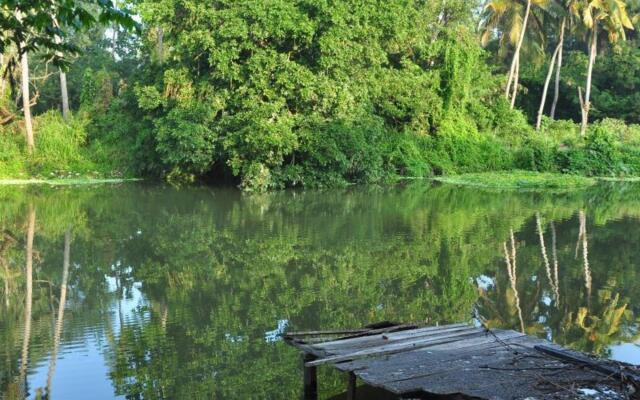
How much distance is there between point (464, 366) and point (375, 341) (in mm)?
947

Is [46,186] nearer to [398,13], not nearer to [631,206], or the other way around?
[398,13]

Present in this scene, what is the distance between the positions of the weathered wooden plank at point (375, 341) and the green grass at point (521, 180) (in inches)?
811

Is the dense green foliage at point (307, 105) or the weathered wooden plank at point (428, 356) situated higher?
the dense green foliage at point (307, 105)

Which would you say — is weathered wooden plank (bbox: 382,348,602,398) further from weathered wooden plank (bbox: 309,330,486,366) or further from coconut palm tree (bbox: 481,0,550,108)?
coconut palm tree (bbox: 481,0,550,108)

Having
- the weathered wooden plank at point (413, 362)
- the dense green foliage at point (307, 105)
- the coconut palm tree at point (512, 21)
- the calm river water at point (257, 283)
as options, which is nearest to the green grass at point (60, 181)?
the dense green foliage at point (307, 105)

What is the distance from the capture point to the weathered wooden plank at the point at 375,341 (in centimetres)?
570

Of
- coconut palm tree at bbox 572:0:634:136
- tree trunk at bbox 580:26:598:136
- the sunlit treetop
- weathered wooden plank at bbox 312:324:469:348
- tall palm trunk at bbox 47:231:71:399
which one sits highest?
coconut palm tree at bbox 572:0:634:136

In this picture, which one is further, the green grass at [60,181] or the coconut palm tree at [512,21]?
the coconut palm tree at [512,21]

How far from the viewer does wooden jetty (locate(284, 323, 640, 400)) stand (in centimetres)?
471

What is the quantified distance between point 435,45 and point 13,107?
1743 centimetres

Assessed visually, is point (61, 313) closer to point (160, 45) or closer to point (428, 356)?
point (428, 356)

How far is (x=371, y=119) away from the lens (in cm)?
2642

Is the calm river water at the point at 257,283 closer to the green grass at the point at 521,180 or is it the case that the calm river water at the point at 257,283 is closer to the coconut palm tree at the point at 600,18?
the green grass at the point at 521,180

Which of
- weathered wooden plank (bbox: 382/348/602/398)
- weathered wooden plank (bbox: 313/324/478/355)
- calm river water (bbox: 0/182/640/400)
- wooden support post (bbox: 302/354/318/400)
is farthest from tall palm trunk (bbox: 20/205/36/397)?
weathered wooden plank (bbox: 382/348/602/398)
